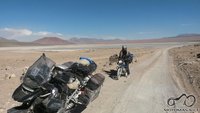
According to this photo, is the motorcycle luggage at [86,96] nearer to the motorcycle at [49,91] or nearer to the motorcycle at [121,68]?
the motorcycle at [49,91]

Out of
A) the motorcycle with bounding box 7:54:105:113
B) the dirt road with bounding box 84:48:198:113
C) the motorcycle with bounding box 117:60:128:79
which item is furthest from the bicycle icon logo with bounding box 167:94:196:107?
the motorcycle with bounding box 117:60:128:79

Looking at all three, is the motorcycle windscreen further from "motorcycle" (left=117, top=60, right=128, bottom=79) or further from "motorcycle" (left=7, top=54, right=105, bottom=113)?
"motorcycle" (left=117, top=60, right=128, bottom=79)

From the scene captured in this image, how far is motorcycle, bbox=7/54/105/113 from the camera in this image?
6.06m

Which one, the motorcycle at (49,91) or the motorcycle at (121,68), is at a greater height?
the motorcycle at (49,91)

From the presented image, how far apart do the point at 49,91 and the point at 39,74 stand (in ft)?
1.71

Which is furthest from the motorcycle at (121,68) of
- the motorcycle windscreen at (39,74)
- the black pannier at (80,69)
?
the motorcycle windscreen at (39,74)

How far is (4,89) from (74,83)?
15.4 ft

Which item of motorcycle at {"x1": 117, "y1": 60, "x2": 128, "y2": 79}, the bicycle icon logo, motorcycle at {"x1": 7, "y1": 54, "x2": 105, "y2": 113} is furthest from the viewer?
motorcycle at {"x1": 117, "y1": 60, "x2": 128, "y2": 79}

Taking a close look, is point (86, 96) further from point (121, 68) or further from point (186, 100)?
point (121, 68)

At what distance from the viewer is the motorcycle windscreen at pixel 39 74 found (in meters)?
6.13

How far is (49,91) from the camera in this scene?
6363 millimetres

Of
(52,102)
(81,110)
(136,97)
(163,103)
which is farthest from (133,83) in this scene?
(52,102)

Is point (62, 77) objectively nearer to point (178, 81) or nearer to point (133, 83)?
point (133, 83)

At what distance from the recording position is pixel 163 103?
8.73 meters
